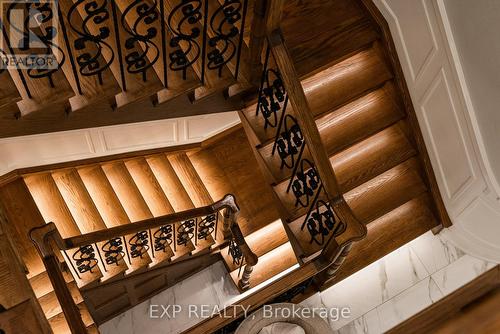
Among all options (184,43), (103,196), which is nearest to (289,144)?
(184,43)

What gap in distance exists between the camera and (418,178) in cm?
466

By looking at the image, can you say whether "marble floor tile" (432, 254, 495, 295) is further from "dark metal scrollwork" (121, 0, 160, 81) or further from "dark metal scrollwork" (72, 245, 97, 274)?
"dark metal scrollwork" (121, 0, 160, 81)

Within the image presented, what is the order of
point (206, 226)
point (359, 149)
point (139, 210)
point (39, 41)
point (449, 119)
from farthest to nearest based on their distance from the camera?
point (139, 210)
point (206, 226)
point (359, 149)
point (449, 119)
point (39, 41)

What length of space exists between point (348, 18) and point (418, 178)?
1555 millimetres

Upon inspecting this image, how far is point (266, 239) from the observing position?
553 centimetres

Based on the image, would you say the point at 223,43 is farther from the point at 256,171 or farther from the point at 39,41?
the point at 256,171

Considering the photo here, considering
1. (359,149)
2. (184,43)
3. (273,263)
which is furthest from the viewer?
(273,263)

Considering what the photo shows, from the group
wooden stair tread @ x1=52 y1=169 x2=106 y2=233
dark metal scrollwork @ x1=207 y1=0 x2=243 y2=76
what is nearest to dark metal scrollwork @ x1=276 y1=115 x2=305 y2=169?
dark metal scrollwork @ x1=207 y1=0 x2=243 y2=76

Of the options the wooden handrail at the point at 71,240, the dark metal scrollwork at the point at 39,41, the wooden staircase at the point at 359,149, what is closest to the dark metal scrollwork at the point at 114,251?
the wooden handrail at the point at 71,240

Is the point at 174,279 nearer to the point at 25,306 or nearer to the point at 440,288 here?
the point at 440,288

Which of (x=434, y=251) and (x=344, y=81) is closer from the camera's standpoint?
(x=344, y=81)

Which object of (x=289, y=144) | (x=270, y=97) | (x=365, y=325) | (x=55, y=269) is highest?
(x=270, y=97)

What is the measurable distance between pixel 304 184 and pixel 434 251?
1852mm

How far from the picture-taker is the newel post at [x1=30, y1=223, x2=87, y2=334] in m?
3.14
